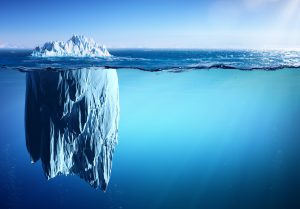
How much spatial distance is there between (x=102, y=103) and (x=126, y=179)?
25.3 meters

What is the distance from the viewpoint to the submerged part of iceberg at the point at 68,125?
1083 centimetres

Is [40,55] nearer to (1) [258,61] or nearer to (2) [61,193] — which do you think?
(1) [258,61]

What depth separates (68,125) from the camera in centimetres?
1102

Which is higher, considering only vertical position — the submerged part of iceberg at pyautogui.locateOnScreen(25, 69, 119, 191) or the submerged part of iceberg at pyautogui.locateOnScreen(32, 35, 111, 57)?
the submerged part of iceberg at pyautogui.locateOnScreen(32, 35, 111, 57)

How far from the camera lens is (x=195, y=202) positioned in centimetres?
3203

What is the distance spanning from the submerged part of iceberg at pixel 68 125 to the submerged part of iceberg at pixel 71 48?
1.22 m

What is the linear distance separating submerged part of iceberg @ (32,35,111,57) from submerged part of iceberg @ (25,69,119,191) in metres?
1.22

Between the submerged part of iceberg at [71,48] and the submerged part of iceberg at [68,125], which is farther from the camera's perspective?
the submerged part of iceberg at [68,125]

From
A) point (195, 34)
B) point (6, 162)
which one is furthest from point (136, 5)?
point (6, 162)

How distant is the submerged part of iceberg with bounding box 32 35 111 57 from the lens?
9273 millimetres

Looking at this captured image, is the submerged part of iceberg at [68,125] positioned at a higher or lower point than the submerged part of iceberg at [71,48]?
lower

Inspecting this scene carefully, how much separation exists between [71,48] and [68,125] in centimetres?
329

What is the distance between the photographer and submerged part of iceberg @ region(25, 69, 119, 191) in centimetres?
1083

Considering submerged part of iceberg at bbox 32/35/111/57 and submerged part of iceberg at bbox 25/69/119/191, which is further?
submerged part of iceberg at bbox 25/69/119/191
